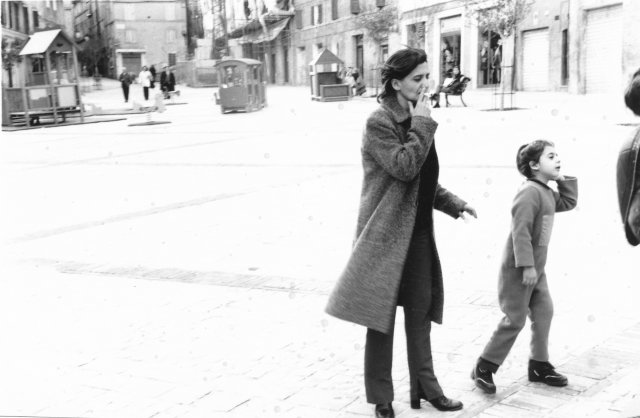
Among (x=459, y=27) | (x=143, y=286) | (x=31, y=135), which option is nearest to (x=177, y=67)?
(x=459, y=27)

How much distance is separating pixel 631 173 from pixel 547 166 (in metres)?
0.67

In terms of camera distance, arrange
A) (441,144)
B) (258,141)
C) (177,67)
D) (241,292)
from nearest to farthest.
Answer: (241,292)
(441,144)
(258,141)
(177,67)

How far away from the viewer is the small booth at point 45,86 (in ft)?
75.5

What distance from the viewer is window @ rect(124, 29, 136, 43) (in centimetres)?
6756

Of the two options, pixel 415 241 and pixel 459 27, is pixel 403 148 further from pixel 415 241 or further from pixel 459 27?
pixel 459 27

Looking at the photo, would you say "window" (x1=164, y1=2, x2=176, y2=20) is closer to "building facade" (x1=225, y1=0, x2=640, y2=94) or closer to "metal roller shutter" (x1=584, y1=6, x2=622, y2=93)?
"building facade" (x1=225, y1=0, x2=640, y2=94)

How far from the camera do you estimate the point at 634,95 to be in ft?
8.71

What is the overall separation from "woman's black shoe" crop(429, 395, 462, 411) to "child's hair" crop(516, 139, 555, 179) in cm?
99

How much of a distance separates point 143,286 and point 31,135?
15.7m

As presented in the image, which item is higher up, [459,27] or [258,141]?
[459,27]

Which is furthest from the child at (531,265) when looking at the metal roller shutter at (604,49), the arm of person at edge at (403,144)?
the metal roller shutter at (604,49)

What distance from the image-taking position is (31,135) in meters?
19.8

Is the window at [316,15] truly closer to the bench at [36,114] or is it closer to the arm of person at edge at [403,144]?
the bench at [36,114]

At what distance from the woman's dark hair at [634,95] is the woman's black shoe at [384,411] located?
148 centimetres
